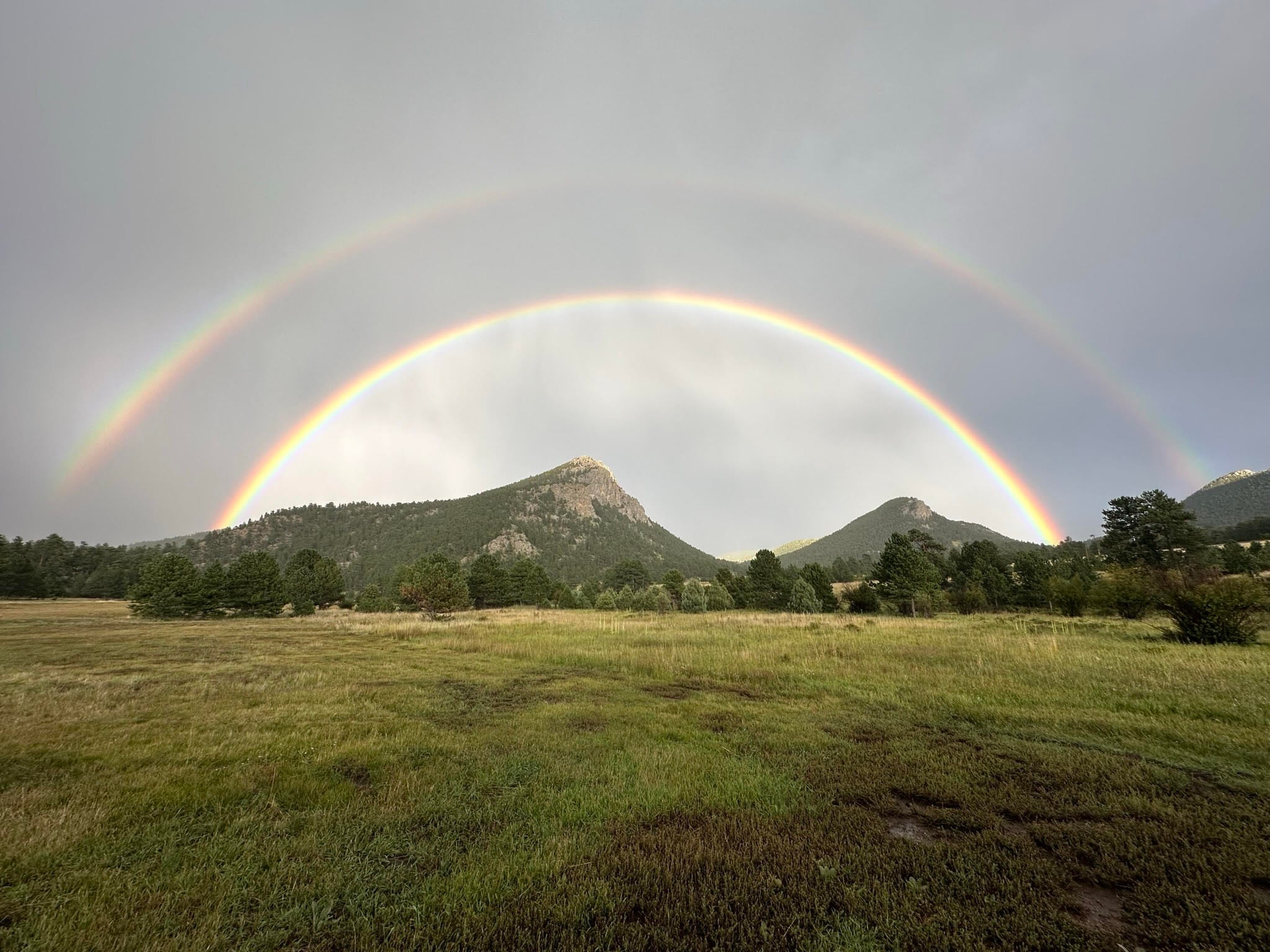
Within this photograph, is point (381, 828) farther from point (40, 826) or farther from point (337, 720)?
point (337, 720)

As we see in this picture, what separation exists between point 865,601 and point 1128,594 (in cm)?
2859

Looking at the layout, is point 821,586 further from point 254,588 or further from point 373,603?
point 254,588

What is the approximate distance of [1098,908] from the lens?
4.88 meters

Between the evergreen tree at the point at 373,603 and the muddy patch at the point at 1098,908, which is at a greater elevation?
the muddy patch at the point at 1098,908

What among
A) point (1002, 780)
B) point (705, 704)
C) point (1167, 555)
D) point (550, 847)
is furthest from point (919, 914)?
point (1167, 555)

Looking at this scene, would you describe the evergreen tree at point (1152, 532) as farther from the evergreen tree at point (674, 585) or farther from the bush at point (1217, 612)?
the evergreen tree at point (674, 585)

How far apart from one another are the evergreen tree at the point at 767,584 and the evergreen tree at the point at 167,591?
79947 mm

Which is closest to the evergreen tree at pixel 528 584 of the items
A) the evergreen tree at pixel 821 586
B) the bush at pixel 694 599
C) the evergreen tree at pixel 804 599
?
the bush at pixel 694 599

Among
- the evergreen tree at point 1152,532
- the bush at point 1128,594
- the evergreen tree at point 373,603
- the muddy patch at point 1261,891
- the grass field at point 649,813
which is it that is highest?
the evergreen tree at point 1152,532

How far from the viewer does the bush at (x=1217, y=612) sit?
2120cm

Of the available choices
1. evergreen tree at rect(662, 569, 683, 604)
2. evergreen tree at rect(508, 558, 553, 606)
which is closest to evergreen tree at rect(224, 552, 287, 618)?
evergreen tree at rect(508, 558, 553, 606)

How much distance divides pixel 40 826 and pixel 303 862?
414 cm

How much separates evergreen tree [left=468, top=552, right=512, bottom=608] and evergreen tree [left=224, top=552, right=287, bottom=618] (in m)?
28.7

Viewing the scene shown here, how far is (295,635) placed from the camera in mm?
35312
